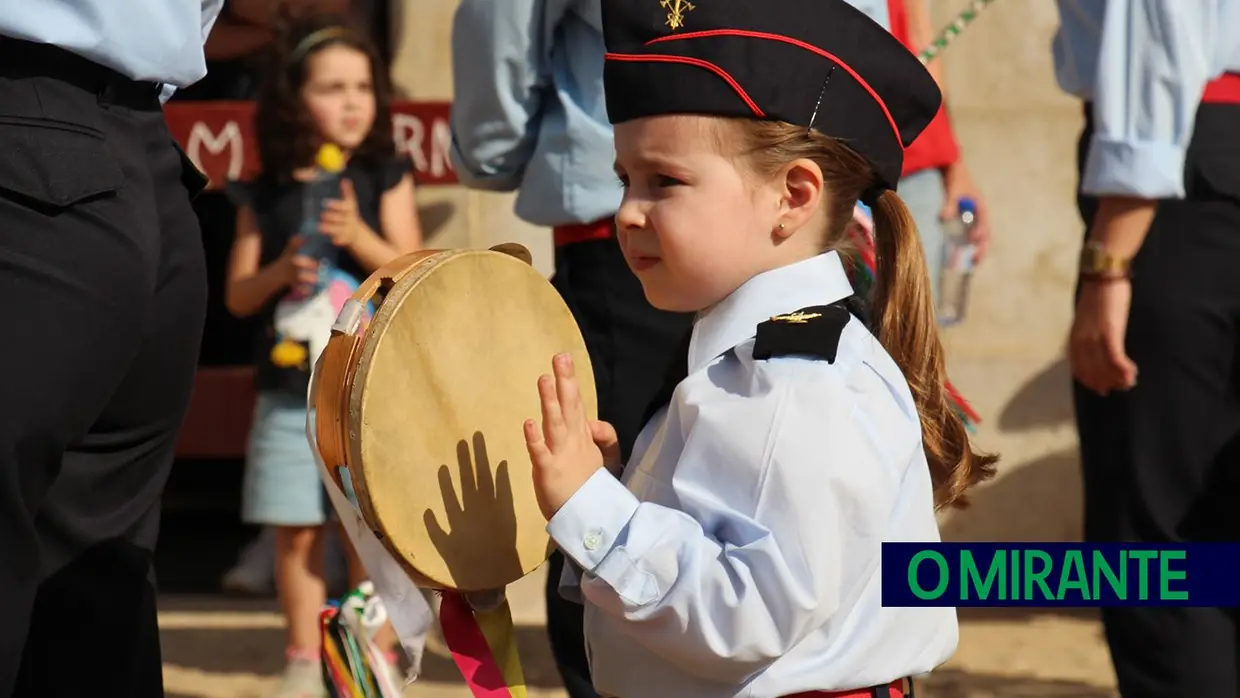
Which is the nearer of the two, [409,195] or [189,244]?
[189,244]

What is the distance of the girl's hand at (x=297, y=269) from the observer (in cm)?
401

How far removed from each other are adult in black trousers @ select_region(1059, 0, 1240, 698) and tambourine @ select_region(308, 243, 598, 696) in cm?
131

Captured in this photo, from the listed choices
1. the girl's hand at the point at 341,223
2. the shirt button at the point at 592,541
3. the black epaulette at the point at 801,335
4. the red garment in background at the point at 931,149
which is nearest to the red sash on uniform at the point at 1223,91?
the red garment in background at the point at 931,149

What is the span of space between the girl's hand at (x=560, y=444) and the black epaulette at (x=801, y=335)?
22 centimetres

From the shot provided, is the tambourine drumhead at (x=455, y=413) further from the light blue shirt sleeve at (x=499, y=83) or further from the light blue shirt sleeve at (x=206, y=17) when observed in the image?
the light blue shirt sleeve at (x=499, y=83)

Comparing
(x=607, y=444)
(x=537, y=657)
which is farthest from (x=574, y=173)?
(x=537, y=657)

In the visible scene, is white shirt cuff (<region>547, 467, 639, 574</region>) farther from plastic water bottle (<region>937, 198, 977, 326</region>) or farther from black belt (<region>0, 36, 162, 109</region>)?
plastic water bottle (<region>937, 198, 977, 326</region>)

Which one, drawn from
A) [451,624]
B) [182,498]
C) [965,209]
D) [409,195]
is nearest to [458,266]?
[451,624]

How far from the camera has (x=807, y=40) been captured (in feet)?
6.28

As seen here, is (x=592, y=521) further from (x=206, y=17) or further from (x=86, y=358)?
(x=206, y=17)

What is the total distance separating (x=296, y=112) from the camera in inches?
164

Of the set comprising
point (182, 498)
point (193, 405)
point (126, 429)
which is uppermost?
point (126, 429)

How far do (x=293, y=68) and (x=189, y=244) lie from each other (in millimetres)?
2012

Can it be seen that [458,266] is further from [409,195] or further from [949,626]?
[409,195]
